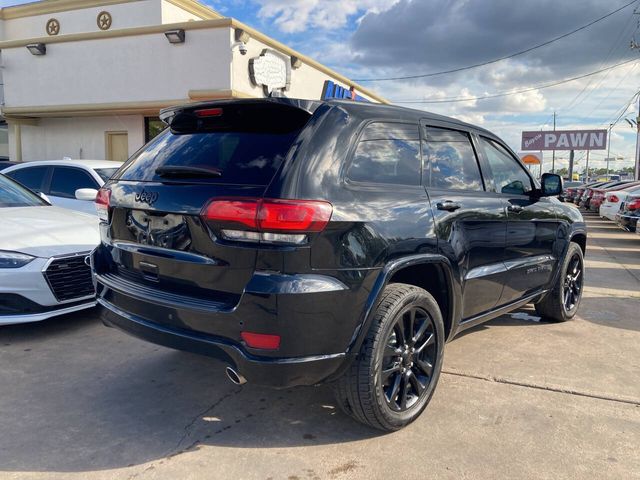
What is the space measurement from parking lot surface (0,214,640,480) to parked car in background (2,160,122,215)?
290 centimetres

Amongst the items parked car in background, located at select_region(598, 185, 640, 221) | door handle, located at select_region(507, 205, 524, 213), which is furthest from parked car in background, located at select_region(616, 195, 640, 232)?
door handle, located at select_region(507, 205, 524, 213)

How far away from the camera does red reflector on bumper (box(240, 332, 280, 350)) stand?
254 cm

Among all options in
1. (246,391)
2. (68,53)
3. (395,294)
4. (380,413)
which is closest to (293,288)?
(395,294)

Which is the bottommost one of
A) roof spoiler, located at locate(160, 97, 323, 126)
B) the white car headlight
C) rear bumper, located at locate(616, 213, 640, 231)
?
rear bumper, located at locate(616, 213, 640, 231)

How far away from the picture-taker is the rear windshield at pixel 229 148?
8.93ft

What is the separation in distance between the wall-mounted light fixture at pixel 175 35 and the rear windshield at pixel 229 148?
11.7 metres

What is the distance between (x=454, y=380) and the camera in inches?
153

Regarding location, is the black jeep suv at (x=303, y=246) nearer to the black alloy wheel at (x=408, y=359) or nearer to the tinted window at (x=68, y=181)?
the black alloy wheel at (x=408, y=359)

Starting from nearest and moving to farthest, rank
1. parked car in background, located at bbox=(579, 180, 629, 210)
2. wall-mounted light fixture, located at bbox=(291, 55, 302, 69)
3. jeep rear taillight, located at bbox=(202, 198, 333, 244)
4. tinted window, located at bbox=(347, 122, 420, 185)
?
jeep rear taillight, located at bbox=(202, 198, 333, 244) → tinted window, located at bbox=(347, 122, 420, 185) → wall-mounted light fixture, located at bbox=(291, 55, 302, 69) → parked car in background, located at bbox=(579, 180, 629, 210)

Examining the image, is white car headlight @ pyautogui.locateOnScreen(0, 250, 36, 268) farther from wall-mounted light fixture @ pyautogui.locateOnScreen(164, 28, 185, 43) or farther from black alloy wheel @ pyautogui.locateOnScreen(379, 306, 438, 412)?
wall-mounted light fixture @ pyautogui.locateOnScreen(164, 28, 185, 43)

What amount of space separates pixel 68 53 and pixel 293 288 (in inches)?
639

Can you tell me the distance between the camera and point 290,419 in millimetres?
3273

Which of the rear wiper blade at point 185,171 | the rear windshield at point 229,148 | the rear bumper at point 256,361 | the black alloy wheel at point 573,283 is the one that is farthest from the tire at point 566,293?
the rear wiper blade at point 185,171

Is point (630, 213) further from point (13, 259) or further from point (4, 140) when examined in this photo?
point (4, 140)
